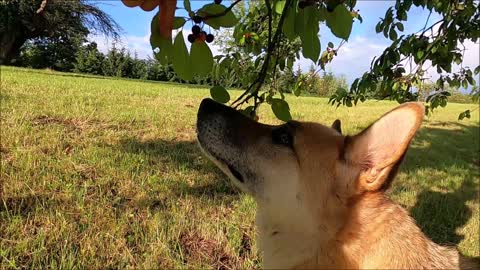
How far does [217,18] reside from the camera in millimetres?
1716

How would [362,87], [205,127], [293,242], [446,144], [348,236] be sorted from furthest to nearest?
1. [446,144]
2. [362,87]
3. [205,127]
4. [293,242]
5. [348,236]

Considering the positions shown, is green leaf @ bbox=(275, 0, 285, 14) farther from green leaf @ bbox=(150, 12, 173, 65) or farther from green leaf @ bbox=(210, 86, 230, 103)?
green leaf @ bbox=(150, 12, 173, 65)

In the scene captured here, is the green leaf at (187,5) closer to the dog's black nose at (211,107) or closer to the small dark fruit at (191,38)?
the small dark fruit at (191,38)

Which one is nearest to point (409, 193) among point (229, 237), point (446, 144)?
point (229, 237)

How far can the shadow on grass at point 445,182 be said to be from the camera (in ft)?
15.3

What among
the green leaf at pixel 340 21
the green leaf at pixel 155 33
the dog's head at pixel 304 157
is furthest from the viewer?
the dog's head at pixel 304 157

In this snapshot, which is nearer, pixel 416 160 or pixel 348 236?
pixel 348 236

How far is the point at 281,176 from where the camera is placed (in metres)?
2.40

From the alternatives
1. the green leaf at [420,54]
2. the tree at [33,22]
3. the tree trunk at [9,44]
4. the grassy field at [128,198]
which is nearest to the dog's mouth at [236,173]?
the grassy field at [128,198]

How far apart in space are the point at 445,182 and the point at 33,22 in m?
28.8

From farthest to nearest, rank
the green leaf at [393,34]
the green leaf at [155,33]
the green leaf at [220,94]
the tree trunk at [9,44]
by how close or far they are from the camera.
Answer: the tree trunk at [9,44], the green leaf at [393,34], the green leaf at [220,94], the green leaf at [155,33]

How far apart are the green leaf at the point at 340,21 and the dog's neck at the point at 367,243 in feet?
2.72

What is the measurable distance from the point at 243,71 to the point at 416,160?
5.66 m

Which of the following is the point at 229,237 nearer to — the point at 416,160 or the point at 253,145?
the point at 253,145
